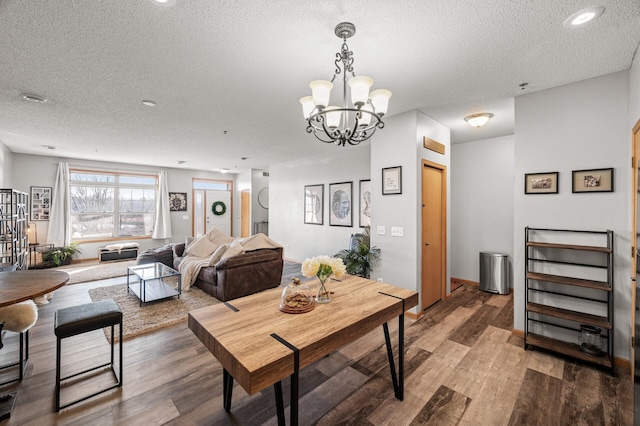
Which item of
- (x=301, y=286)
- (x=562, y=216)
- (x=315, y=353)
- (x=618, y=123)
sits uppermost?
(x=618, y=123)

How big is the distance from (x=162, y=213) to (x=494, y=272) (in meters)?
8.47

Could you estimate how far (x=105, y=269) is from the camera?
602 centimetres

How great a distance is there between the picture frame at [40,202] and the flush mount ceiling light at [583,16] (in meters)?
9.55

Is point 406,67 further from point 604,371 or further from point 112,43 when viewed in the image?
point 604,371

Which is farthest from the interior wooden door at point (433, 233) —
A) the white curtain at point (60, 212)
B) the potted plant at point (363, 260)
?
the white curtain at point (60, 212)

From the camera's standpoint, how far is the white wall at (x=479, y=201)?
4613mm

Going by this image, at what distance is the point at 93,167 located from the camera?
710 centimetres

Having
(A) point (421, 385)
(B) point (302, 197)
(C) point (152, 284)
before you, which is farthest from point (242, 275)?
(B) point (302, 197)

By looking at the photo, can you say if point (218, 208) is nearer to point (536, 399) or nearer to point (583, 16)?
point (536, 399)

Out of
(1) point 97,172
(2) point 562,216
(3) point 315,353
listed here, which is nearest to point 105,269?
(1) point 97,172

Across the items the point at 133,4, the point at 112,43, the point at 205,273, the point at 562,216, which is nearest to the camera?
the point at 133,4

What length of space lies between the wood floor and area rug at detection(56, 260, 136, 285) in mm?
2571

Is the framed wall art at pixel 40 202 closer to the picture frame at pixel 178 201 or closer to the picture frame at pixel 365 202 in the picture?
the picture frame at pixel 178 201

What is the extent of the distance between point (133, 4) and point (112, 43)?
1.94ft
